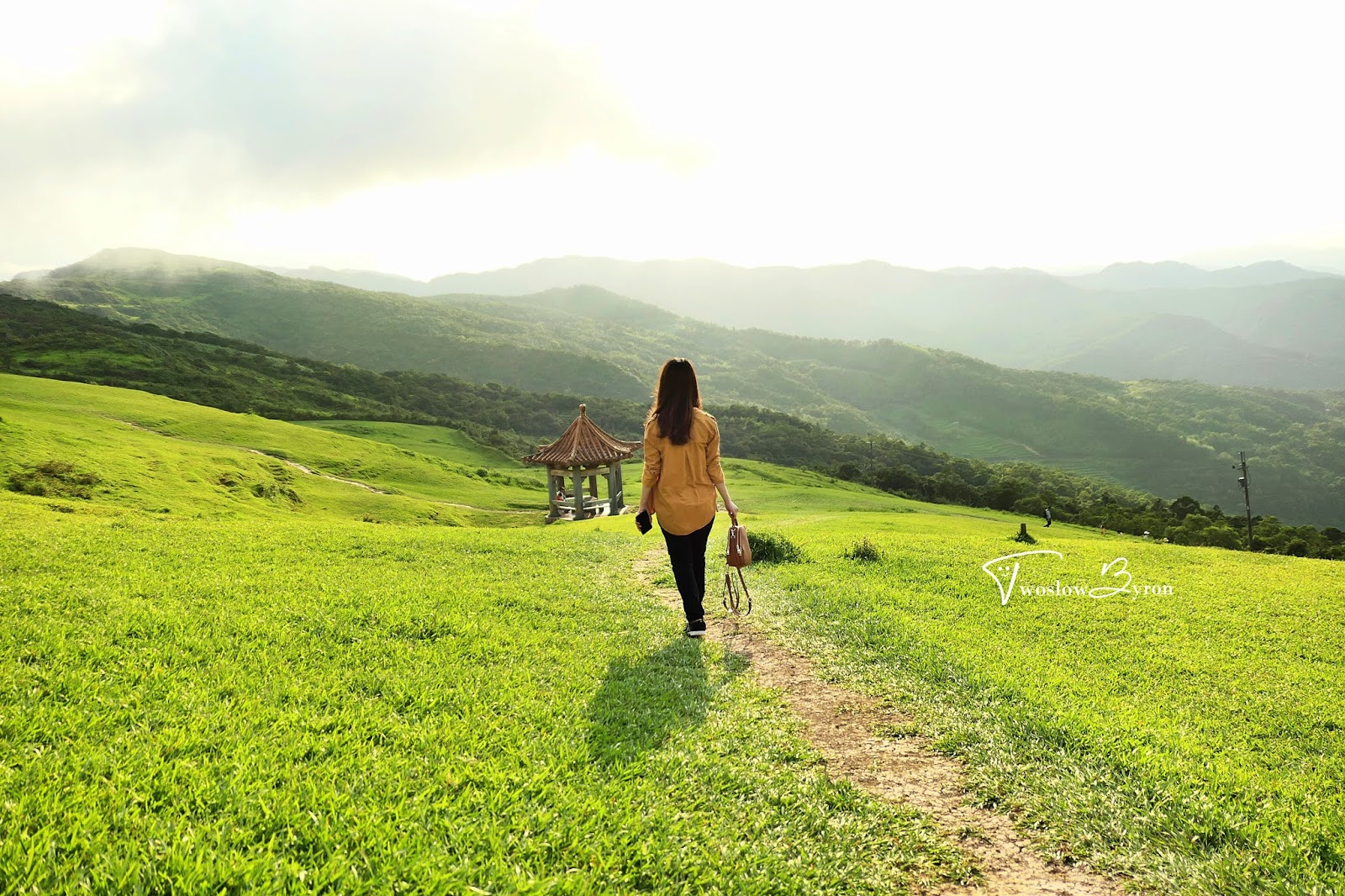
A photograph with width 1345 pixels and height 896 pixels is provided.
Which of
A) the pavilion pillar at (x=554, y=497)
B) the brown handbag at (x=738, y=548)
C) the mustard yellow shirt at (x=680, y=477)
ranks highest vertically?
the mustard yellow shirt at (x=680, y=477)

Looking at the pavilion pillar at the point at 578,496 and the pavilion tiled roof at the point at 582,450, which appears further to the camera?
the pavilion pillar at the point at 578,496

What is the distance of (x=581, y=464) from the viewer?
3303cm

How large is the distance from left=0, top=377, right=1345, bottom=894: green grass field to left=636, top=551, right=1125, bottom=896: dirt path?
0.20 meters

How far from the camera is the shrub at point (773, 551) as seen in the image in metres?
14.0

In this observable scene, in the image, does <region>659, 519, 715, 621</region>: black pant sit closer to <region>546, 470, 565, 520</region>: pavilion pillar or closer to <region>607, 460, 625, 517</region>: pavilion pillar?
<region>607, 460, 625, 517</region>: pavilion pillar

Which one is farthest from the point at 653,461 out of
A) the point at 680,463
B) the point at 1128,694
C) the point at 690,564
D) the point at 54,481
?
the point at 54,481

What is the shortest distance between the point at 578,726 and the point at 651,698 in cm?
109

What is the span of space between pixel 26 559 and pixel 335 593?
4263 mm

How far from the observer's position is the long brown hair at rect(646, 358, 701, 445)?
784 centimetres

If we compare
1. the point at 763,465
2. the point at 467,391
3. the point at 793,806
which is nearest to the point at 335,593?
the point at 793,806
